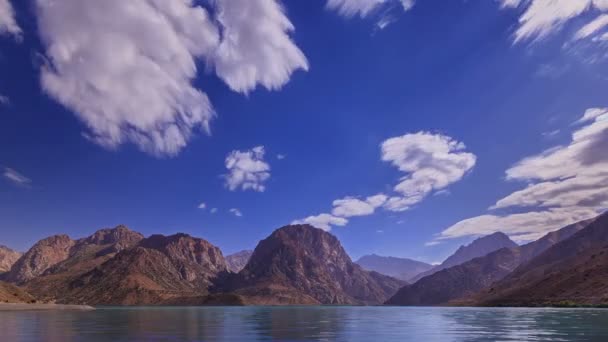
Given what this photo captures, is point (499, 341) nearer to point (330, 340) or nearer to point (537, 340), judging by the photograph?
point (537, 340)

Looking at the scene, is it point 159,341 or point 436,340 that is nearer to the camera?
point 159,341

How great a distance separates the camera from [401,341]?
6234 centimetres

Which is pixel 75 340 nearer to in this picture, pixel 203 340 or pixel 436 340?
pixel 203 340

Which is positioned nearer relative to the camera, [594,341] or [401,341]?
[594,341]

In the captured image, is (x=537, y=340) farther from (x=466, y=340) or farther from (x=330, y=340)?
(x=330, y=340)

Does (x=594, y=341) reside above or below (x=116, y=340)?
below

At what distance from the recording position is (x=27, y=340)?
60.1 metres

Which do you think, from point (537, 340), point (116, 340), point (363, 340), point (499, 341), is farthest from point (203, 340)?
point (537, 340)

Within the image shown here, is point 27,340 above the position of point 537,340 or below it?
above

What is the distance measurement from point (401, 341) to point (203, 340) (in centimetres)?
2816

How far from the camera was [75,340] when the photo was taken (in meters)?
60.8

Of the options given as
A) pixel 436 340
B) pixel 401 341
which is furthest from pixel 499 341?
pixel 401 341

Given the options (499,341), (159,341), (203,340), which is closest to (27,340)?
(159,341)

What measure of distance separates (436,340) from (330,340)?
16208 millimetres
